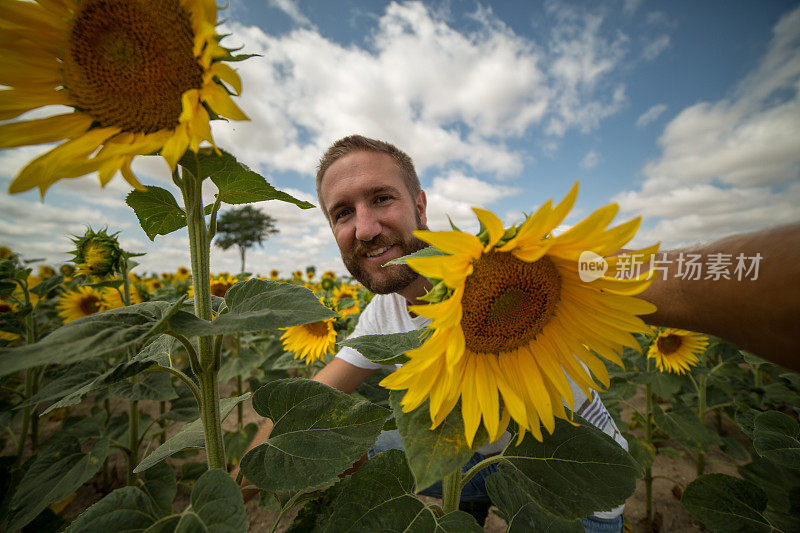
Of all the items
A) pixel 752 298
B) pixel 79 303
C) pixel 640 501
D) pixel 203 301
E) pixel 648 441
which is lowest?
pixel 640 501

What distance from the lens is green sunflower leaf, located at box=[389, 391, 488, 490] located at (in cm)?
70

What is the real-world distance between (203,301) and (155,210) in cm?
29

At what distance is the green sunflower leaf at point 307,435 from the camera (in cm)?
84

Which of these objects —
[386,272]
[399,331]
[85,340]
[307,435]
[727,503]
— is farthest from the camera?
[399,331]

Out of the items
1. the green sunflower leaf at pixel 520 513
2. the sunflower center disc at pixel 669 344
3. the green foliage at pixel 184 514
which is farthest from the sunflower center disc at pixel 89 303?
the sunflower center disc at pixel 669 344

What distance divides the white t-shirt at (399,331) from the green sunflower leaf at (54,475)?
138 centimetres

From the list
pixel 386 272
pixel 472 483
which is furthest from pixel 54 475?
pixel 472 483

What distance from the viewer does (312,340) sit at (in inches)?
129

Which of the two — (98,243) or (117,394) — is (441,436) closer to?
(117,394)

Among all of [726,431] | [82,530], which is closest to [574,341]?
[82,530]

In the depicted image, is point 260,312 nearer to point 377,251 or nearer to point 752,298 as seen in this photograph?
point 752,298

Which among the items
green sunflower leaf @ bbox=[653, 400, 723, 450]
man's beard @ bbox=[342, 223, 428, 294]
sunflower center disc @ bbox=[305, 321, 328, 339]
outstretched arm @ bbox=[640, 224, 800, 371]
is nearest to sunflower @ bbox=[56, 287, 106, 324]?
sunflower center disc @ bbox=[305, 321, 328, 339]

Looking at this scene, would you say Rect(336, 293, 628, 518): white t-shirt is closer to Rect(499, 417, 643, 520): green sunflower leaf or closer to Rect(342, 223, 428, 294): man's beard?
Rect(342, 223, 428, 294): man's beard

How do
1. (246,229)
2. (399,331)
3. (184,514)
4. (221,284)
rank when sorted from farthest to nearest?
1. (246,229)
2. (221,284)
3. (399,331)
4. (184,514)
